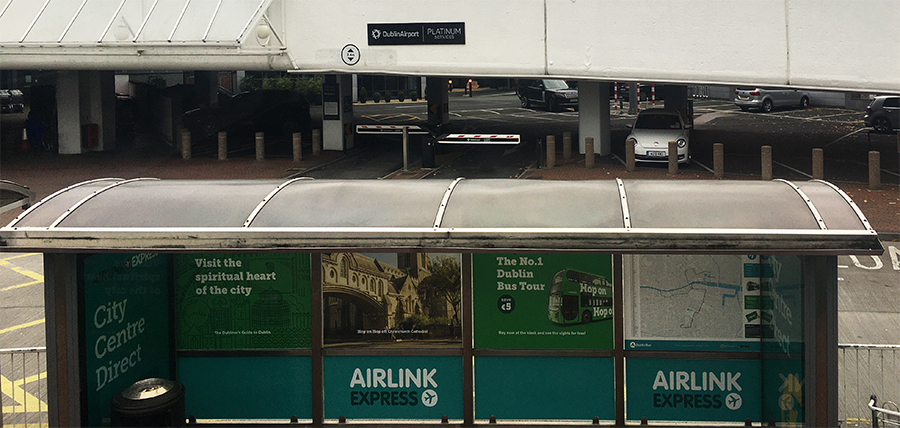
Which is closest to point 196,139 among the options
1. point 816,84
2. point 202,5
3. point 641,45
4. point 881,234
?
point 202,5

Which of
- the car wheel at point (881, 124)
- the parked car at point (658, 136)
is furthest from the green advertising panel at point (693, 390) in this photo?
the car wheel at point (881, 124)

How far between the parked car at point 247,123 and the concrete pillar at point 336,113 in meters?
2.47

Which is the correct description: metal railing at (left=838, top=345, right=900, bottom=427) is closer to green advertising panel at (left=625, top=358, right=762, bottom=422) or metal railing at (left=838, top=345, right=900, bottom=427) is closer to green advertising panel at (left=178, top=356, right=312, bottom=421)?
green advertising panel at (left=625, top=358, right=762, bottom=422)

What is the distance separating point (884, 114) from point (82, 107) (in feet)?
99.9

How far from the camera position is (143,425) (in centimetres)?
727

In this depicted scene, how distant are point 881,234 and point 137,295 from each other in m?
16.0

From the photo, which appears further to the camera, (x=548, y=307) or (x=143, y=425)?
(x=548, y=307)

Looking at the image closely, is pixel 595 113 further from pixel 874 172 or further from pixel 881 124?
pixel 881 124

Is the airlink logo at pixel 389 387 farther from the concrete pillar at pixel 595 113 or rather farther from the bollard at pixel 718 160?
the concrete pillar at pixel 595 113

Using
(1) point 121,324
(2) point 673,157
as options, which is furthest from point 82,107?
(1) point 121,324

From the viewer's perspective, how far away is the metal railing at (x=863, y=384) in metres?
8.47

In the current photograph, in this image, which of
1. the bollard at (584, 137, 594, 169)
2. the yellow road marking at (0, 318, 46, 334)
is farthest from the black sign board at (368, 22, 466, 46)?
the yellow road marking at (0, 318, 46, 334)

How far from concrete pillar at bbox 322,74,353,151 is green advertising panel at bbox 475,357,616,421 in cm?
2368

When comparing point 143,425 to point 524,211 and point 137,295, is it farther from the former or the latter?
point 524,211
